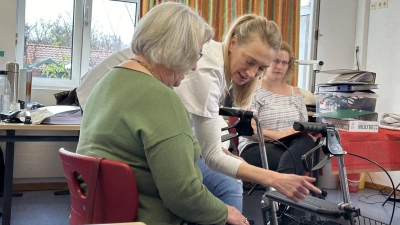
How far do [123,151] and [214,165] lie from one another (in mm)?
429

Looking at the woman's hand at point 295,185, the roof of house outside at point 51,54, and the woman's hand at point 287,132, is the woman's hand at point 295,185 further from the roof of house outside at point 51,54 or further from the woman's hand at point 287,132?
the roof of house outside at point 51,54

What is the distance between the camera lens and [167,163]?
37.7 inches

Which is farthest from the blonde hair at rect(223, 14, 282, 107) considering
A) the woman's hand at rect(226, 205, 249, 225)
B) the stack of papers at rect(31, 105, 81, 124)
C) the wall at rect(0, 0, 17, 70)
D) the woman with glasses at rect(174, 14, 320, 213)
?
the wall at rect(0, 0, 17, 70)

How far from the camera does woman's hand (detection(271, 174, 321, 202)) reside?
1236 millimetres

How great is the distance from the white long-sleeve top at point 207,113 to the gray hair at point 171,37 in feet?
0.86

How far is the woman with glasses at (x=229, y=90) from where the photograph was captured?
131 centimetres

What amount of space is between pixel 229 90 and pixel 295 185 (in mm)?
629

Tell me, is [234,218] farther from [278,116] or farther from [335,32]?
[335,32]

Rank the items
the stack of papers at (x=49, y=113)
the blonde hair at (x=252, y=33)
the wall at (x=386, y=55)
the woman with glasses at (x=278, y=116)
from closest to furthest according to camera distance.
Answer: the blonde hair at (x=252, y=33), the stack of papers at (x=49, y=113), the woman with glasses at (x=278, y=116), the wall at (x=386, y=55)

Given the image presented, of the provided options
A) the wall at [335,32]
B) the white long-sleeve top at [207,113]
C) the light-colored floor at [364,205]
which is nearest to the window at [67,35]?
the light-colored floor at [364,205]

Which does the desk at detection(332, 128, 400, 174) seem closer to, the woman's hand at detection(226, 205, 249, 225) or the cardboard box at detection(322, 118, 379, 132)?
the cardboard box at detection(322, 118, 379, 132)

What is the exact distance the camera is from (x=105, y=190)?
982 millimetres

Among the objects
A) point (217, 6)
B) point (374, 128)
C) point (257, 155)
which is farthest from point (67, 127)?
point (217, 6)

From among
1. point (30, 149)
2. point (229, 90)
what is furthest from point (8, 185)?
point (229, 90)
